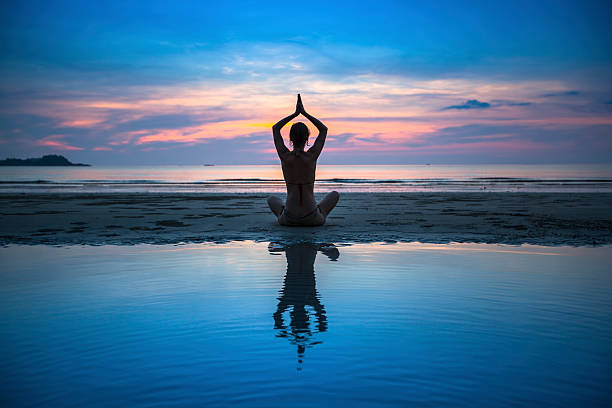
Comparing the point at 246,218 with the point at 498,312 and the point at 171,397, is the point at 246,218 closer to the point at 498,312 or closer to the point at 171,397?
the point at 498,312

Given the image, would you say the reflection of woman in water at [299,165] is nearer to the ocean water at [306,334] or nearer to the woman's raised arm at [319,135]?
the woman's raised arm at [319,135]

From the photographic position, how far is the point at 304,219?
9.30m

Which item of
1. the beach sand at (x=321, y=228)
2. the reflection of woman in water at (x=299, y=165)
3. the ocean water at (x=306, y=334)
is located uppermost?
the reflection of woman in water at (x=299, y=165)

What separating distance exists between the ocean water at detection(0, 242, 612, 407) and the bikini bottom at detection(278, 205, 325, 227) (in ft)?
11.7

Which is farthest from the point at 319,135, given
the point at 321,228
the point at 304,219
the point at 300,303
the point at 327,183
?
the point at 327,183

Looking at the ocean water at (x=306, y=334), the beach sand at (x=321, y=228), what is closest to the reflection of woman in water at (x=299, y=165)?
the beach sand at (x=321, y=228)

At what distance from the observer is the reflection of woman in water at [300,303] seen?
3111mm

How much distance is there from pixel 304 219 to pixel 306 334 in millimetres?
6201

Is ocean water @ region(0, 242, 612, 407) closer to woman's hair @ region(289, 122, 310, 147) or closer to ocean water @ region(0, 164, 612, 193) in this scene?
woman's hair @ region(289, 122, 310, 147)

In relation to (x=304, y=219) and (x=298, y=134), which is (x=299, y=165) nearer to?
(x=298, y=134)

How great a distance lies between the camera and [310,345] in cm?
291

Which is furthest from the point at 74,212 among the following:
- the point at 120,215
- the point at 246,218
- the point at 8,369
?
the point at 8,369

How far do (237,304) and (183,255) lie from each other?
8.95 feet

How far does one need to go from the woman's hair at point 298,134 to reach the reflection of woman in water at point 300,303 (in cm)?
275
